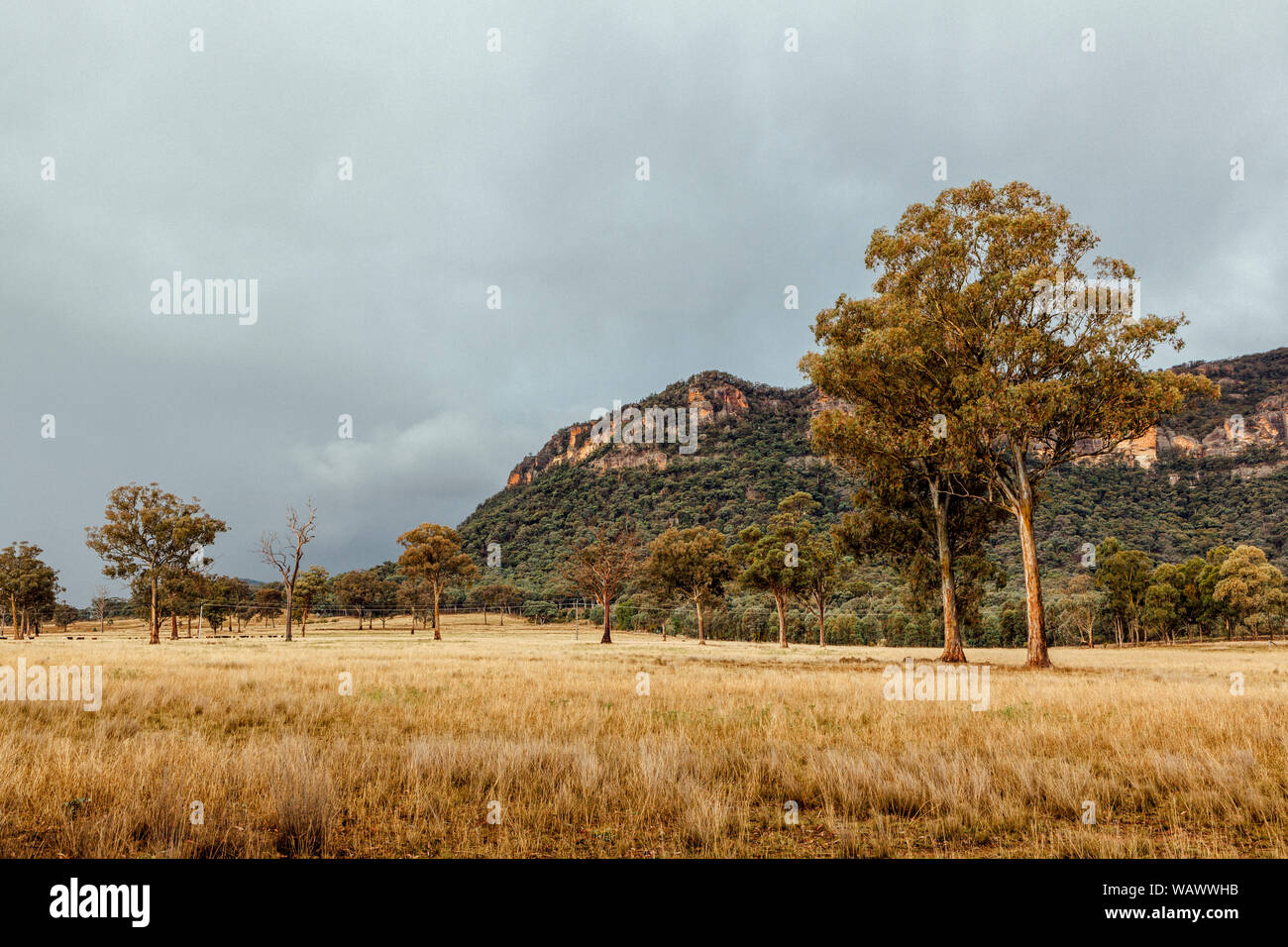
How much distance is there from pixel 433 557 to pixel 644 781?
64928 millimetres

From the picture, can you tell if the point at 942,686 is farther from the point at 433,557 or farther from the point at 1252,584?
the point at 1252,584

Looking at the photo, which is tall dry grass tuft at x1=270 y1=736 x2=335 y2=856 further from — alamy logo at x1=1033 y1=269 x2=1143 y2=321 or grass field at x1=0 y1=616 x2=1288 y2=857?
alamy logo at x1=1033 y1=269 x2=1143 y2=321

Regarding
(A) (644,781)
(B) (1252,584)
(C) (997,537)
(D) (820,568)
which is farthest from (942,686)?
(C) (997,537)

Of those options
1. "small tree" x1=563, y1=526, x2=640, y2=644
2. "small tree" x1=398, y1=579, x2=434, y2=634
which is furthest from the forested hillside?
"small tree" x1=398, y1=579, x2=434, y2=634

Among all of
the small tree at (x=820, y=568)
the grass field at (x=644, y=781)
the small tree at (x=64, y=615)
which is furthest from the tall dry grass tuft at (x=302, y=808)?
the small tree at (x=64, y=615)

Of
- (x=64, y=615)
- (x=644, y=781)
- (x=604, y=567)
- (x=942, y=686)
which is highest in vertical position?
(x=644, y=781)

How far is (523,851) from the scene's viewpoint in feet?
13.7

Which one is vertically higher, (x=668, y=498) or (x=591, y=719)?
(x=668, y=498)

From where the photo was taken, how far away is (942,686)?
15766 millimetres

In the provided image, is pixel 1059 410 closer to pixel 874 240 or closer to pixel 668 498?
→ pixel 874 240

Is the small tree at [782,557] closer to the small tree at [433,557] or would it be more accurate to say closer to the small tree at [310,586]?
the small tree at [433,557]
